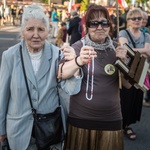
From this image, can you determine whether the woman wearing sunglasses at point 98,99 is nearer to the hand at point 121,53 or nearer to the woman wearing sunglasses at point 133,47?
the hand at point 121,53

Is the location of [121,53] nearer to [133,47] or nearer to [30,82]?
[30,82]

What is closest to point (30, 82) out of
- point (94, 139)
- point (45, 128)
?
point (45, 128)

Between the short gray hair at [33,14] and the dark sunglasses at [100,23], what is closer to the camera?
the short gray hair at [33,14]

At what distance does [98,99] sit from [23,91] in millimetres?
535

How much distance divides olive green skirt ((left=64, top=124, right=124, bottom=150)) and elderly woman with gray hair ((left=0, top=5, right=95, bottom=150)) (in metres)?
0.28

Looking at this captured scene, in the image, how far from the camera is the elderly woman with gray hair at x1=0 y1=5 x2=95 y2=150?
2.44m

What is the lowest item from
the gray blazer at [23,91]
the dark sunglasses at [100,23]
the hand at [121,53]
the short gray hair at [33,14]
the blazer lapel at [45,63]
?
the gray blazer at [23,91]

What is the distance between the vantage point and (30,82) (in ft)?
8.01

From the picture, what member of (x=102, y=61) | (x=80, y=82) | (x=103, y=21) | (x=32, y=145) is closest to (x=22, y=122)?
(x=32, y=145)

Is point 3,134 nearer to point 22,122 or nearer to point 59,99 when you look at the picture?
point 22,122

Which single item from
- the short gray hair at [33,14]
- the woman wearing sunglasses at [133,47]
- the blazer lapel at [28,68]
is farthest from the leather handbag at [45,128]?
the woman wearing sunglasses at [133,47]

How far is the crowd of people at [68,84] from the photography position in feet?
8.02

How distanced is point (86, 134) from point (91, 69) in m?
0.47

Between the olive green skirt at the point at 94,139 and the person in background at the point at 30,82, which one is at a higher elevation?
the person in background at the point at 30,82
